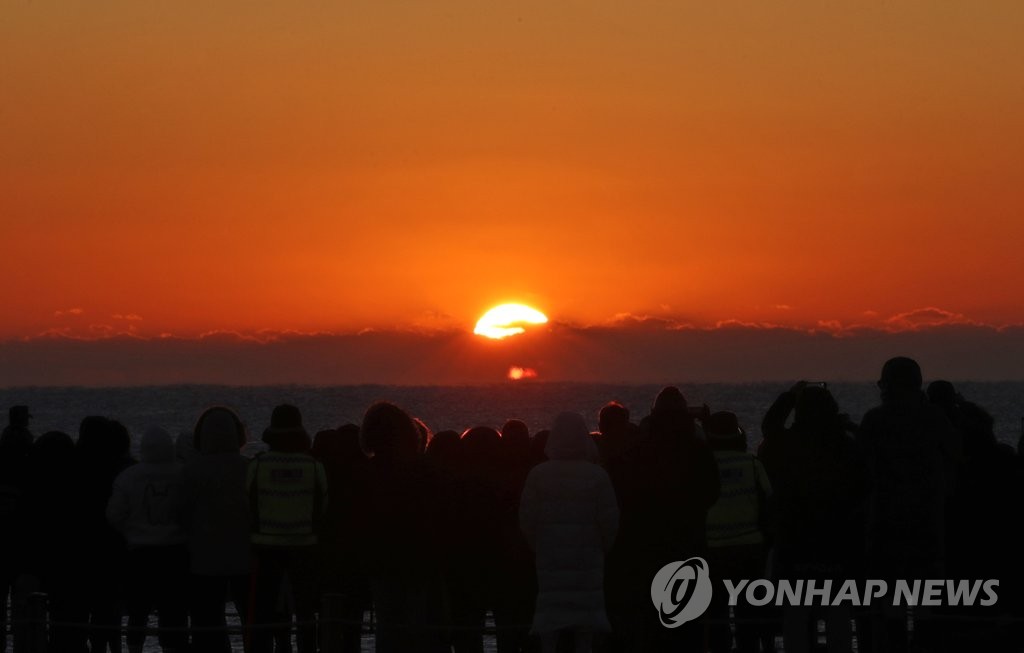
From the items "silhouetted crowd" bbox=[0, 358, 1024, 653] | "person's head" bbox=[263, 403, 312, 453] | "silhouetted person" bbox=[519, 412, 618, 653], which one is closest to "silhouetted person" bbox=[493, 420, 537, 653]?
"silhouetted crowd" bbox=[0, 358, 1024, 653]

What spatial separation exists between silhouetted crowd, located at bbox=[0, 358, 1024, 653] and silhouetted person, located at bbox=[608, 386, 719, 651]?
0.04ft

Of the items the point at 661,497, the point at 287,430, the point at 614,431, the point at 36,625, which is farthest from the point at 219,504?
the point at 661,497

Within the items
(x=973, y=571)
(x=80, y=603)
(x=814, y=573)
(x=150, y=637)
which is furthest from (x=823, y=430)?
(x=150, y=637)

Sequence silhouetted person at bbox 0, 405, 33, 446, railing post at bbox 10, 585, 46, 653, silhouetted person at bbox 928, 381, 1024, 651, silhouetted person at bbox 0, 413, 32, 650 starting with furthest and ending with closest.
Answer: silhouetted person at bbox 0, 405, 33, 446 → silhouetted person at bbox 0, 413, 32, 650 → silhouetted person at bbox 928, 381, 1024, 651 → railing post at bbox 10, 585, 46, 653

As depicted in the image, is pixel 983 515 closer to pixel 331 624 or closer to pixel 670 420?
pixel 670 420

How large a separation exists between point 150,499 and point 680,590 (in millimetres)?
3503

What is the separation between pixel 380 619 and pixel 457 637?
0.78 m

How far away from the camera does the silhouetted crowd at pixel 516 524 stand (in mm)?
10359

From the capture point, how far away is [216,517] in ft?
37.4

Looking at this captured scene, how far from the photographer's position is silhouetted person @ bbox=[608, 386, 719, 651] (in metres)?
10.4

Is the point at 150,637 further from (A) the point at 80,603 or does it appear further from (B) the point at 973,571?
(B) the point at 973,571

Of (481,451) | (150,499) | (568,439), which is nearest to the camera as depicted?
(568,439)

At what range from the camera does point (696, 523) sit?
10453 mm

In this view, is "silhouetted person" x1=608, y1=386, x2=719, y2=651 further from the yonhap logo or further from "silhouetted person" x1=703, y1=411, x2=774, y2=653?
"silhouetted person" x1=703, y1=411, x2=774, y2=653
